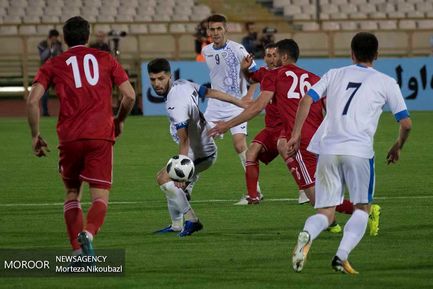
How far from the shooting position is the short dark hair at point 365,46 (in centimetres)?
880

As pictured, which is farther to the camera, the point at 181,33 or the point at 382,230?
the point at 181,33

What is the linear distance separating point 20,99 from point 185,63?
637cm

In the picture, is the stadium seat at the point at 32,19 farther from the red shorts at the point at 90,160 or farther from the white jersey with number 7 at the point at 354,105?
the white jersey with number 7 at the point at 354,105

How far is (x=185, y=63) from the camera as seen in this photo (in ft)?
95.6

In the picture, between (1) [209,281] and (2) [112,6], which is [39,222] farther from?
(2) [112,6]

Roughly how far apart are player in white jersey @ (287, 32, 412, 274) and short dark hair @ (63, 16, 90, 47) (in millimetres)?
1866

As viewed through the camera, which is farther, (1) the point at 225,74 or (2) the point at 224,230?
(1) the point at 225,74

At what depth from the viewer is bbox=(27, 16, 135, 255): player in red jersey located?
30.6ft

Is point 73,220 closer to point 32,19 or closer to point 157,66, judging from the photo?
point 157,66

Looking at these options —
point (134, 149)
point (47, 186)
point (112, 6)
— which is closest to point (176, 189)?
point (47, 186)

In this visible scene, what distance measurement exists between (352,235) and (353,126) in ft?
2.71

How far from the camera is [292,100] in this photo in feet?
39.2

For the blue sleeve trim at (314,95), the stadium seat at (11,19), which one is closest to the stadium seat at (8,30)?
the stadium seat at (11,19)

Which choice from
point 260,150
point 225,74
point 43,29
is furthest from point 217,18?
point 43,29
